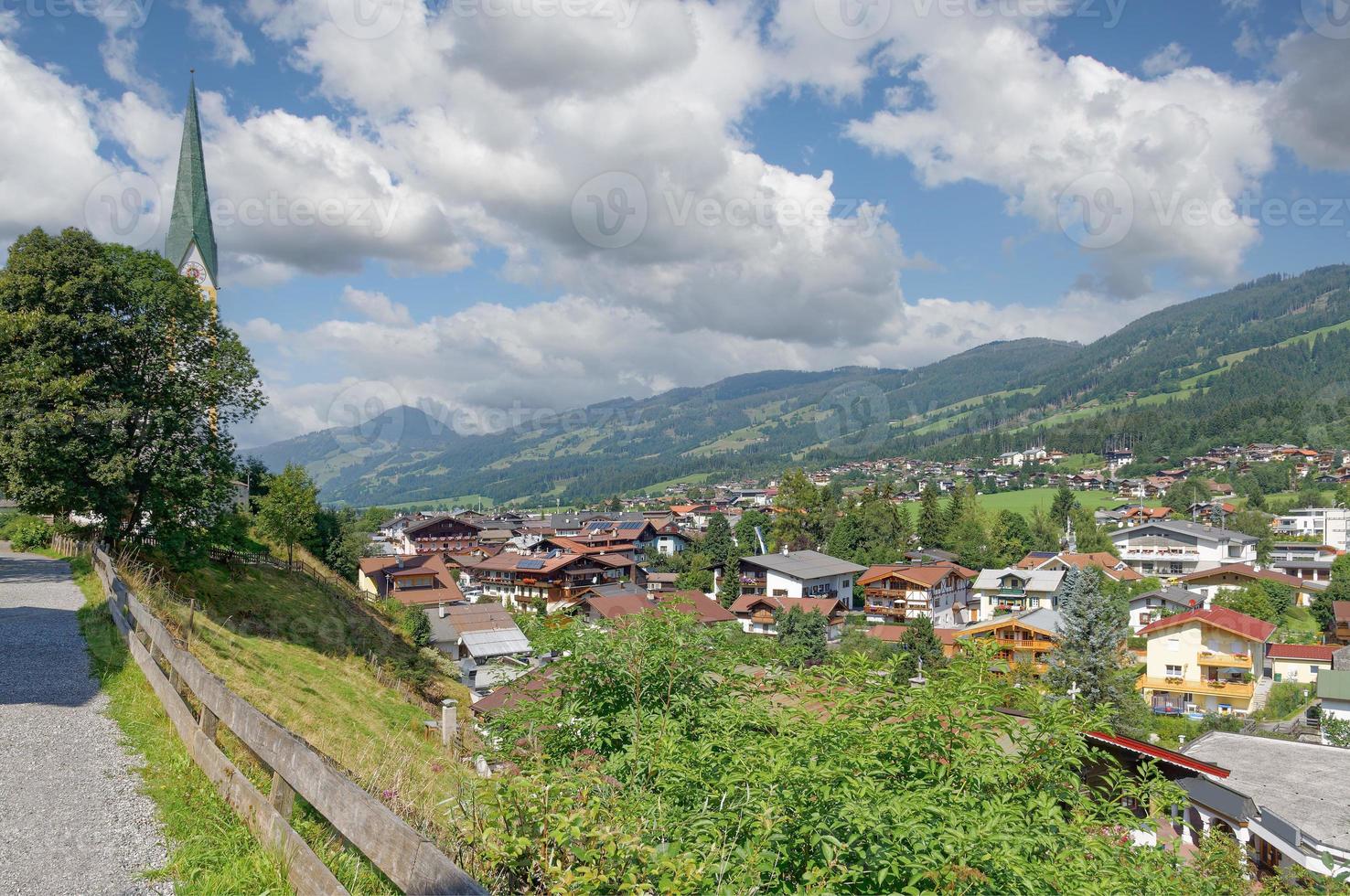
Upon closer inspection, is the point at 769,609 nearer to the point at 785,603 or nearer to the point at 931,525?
the point at 785,603

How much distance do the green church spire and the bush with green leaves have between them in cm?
4457

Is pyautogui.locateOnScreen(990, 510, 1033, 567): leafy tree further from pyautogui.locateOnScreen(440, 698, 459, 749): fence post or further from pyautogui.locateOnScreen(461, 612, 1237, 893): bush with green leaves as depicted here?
pyautogui.locateOnScreen(461, 612, 1237, 893): bush with green leaves

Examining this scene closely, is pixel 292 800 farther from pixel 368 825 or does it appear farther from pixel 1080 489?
pixel 1080 489

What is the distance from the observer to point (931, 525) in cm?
7925

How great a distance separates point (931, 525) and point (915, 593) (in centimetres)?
2267

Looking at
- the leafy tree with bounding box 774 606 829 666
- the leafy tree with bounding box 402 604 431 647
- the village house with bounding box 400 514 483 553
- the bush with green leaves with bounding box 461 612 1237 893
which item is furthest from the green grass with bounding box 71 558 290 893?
the village house with bounding box 400 514 483 553

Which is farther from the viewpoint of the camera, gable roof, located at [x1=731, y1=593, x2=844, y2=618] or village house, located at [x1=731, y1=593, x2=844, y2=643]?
gable roof, located at [x1=731, y1=593, x2=844, y2=618]

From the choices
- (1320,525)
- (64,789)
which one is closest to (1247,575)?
(1320,525)

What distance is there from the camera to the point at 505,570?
2800 inches

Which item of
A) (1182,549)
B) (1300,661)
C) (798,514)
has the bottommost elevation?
(1182,549)

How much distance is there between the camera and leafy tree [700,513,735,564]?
7400 centimetres

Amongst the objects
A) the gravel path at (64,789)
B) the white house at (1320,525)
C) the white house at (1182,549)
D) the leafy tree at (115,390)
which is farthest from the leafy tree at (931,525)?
the gravel path at (64,789)

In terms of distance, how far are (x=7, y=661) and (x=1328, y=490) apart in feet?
443

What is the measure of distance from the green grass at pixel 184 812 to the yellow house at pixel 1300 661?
50.8 metres
